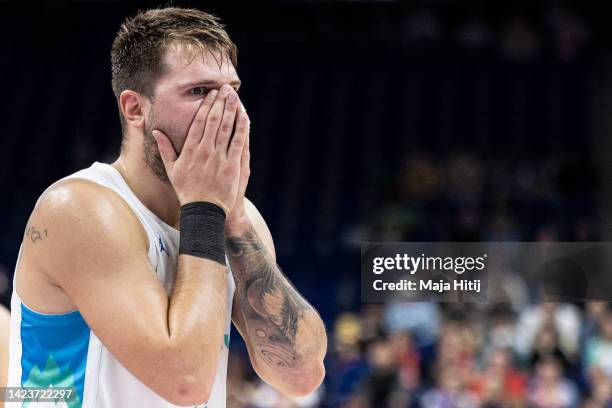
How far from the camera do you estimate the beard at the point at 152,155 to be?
276cm

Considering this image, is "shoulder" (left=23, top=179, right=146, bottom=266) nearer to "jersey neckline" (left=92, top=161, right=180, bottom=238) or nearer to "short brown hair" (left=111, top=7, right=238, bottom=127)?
"jersey neckline" (left=92, top=161, right=180, bottom=238)

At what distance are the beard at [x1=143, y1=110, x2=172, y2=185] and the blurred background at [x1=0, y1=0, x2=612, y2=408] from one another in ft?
23.5

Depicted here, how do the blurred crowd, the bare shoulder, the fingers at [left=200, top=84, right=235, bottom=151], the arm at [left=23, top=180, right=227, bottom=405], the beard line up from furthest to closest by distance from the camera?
the blurred crowd, the beard, the fingers at [left=200, top=84, right=235, bottom=151], the bare shoulder, the arm at [left=23, top=180, right=227, bottom=405]

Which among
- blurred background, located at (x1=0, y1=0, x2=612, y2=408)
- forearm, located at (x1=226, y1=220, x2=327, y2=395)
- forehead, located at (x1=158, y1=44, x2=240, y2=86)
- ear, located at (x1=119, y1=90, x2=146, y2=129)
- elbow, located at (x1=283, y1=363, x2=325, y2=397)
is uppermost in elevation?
blurred background, located at (x1=0, y1=0, x2=612, y2=408)

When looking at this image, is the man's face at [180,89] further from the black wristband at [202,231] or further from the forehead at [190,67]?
the black wristband at [202,231]

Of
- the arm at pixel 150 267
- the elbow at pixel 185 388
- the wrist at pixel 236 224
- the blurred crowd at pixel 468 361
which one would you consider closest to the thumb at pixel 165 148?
the arm at pixel 150 267

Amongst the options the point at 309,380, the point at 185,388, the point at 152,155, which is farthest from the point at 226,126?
the point at 309,380

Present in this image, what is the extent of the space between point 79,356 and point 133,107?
2.57 feet

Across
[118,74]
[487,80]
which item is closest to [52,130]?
[487,80]

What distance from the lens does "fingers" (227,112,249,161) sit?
2699mm

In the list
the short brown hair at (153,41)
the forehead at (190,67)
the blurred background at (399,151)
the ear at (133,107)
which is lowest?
the ear at (133,107)

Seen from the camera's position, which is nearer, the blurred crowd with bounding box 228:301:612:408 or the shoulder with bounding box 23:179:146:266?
the shoulder with bounding box 23:179:146:266

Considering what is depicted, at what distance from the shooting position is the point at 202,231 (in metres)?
2.59

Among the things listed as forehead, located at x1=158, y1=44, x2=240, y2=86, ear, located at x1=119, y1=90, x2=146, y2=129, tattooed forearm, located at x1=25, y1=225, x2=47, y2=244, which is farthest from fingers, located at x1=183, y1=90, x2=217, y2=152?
tattooed forearm, located at x1=25, y1=225, x2=47, y2=244
